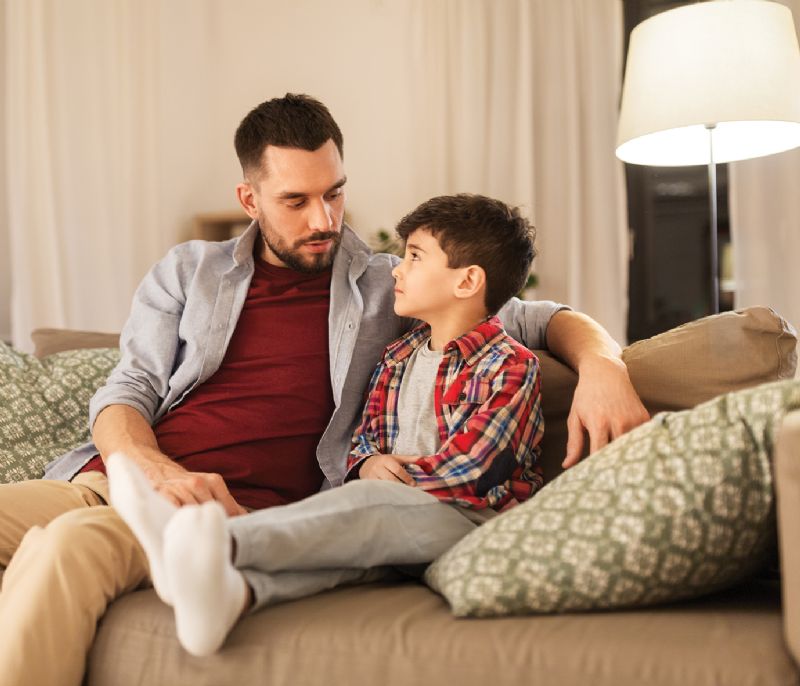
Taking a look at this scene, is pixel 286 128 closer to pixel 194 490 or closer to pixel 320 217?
pixel 320 217

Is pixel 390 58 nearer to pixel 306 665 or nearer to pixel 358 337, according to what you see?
pixel 358 337

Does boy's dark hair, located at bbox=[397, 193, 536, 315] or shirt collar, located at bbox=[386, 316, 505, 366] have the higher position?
boy's dark hair, located at bbox=[397, 193, 536, 315]

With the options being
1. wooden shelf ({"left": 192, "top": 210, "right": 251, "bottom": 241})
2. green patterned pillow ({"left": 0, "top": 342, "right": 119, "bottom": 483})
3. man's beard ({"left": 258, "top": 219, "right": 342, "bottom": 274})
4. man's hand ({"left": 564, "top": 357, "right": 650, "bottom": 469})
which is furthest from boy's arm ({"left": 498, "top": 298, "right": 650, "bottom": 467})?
wooden shelf ({"left": 192, "top": 210, "right": 251, "bottom": 241})

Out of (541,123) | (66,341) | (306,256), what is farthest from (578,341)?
(541,123)

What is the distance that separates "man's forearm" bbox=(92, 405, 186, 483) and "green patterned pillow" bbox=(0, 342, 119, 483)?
0.85ft

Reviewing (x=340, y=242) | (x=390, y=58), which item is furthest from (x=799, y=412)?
(x=390, y=58)

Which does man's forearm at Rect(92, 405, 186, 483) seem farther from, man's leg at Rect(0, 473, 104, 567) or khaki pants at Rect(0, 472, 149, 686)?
khaki pants at Rect(0, 472, 149, 686)

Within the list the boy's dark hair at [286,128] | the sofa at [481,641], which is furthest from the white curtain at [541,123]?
the sofa at [481,641]

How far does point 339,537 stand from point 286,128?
0.99m

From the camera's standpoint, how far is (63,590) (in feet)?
3.71

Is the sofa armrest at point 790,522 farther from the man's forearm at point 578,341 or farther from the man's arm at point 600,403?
the man's forearm at point 578,341

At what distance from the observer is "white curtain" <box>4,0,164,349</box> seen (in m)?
3.64

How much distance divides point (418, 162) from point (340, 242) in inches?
102

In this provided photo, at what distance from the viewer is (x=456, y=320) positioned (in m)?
1.69
